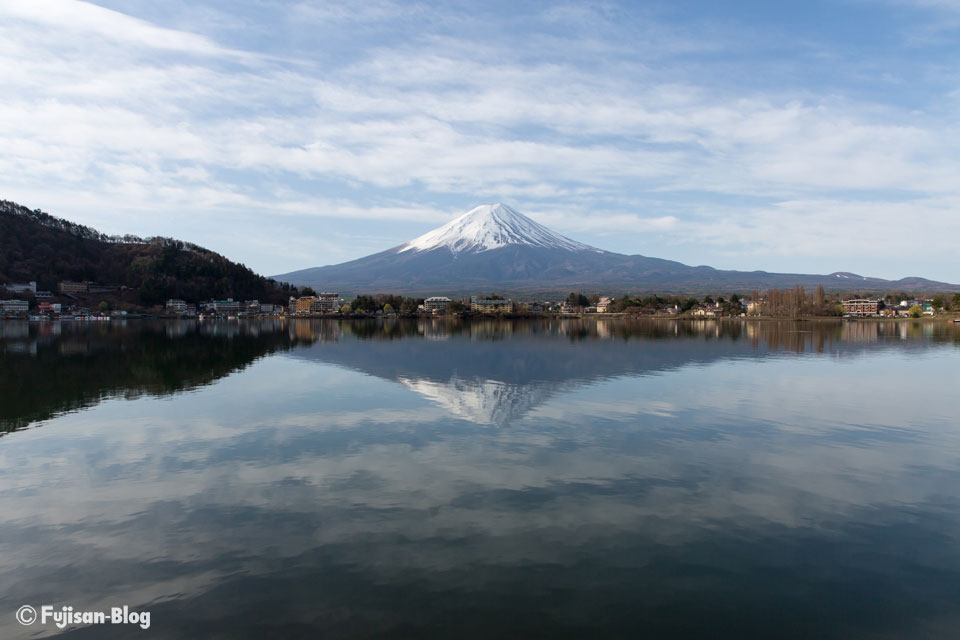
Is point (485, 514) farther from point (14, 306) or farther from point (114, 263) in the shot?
point (114, 263)

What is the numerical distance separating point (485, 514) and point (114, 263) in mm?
110430

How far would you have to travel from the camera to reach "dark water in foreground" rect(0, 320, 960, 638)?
4.52 metres

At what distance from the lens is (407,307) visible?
302 ft

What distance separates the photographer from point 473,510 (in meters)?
6.62

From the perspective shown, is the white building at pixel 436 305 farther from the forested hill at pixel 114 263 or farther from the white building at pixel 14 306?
the white building at pixel 14 306

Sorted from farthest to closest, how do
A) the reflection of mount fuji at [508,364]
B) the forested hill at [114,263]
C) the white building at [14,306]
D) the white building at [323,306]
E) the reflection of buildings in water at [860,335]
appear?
the white building at [323,306] < the forested hill at [114,263] < the white building at [14,306] < the reflection of buildings in water at [860,335] < the reflection of mount fuji at [508,364]

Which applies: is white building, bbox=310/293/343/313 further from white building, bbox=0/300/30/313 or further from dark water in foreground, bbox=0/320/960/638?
dark water in foreground, bbox=0/320/960/638

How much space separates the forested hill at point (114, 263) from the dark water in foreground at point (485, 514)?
87918 millimetres

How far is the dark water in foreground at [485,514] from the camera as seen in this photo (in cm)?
452

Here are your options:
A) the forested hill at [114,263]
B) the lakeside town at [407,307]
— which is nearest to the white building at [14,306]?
the lakeside town at [407,307]

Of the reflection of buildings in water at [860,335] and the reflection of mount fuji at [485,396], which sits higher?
the reflection of mount fuji at [485,396]

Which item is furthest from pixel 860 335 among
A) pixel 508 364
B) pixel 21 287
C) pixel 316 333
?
pixel 21 287

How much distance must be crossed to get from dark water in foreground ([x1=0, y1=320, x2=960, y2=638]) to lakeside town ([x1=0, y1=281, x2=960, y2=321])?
247ft

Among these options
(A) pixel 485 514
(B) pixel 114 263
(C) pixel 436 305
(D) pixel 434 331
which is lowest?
(D) pixel 434 331
